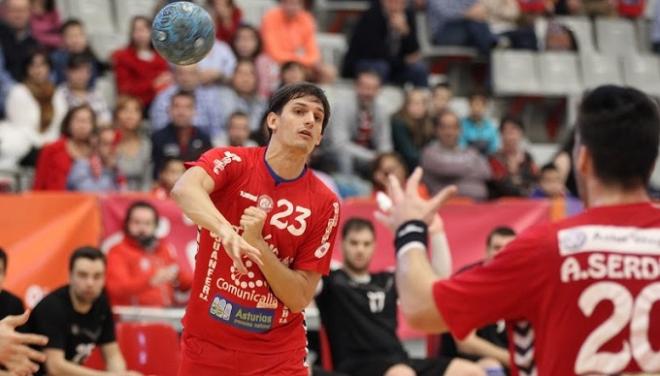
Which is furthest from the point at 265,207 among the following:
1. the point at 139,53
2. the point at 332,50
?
the point at 332,50

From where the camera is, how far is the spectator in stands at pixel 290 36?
49.6ft

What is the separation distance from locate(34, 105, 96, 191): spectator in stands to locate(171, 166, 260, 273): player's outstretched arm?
5.64 metres

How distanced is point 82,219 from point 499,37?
8.48m

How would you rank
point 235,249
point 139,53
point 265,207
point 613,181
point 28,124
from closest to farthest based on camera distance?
point 613,181 → point 235,249 → point 265,207 → point 28,124 → point 139,53

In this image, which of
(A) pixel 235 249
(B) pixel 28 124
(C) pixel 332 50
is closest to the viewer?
(A) pixel 235 249

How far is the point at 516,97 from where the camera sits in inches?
693

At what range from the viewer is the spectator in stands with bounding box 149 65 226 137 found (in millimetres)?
13289

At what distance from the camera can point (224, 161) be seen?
6398 mm

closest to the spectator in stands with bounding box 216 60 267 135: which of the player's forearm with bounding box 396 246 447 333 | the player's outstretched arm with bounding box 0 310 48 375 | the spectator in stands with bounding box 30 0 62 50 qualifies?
the spectator in stands with bounding box 30 0 62 50

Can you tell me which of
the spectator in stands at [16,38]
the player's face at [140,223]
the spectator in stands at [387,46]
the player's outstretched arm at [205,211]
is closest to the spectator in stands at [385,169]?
the player's face at [140,223]

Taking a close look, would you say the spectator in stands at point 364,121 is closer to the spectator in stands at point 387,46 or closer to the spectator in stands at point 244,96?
the spectator in stands at point 244,96

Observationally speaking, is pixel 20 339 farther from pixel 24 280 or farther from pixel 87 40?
pixel 87 40

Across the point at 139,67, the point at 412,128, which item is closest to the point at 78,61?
the point at 139,67

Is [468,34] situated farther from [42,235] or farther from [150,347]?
[150,347]
